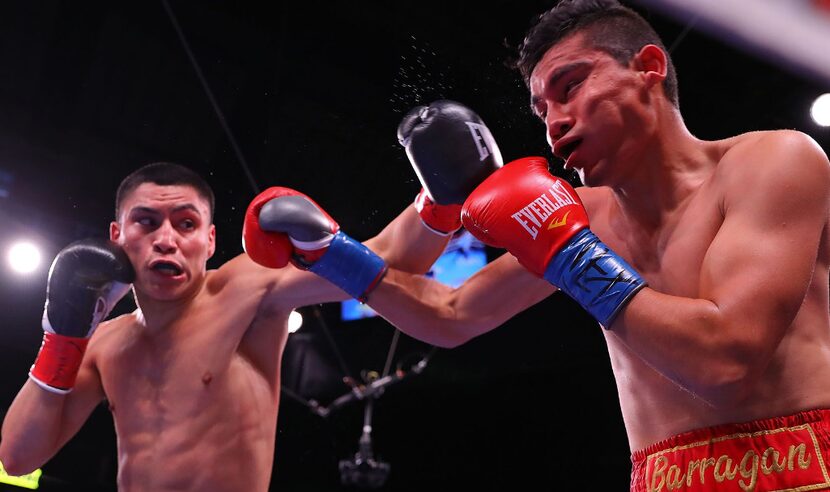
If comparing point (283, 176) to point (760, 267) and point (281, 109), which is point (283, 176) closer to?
point (281, 109)

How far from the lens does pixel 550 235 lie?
4.82 ft

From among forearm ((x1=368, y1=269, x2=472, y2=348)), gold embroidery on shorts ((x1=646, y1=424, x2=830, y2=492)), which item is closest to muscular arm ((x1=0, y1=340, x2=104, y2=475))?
forearm ((x1=368, y1=269, x2=472, y2=348))

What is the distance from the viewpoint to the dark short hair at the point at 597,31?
67.4 inches

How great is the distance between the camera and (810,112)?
4.72 m

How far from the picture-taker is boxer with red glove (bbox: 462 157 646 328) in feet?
4.53

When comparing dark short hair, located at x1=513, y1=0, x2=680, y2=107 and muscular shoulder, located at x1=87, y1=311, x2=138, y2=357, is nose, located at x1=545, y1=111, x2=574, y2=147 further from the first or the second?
muscular shoulder, located at x1=87, y1=311, x2=138, y2=357

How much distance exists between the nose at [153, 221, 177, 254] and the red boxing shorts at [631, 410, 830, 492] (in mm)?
1963

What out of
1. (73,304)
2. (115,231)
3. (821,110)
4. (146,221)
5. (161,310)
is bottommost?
(821,110)

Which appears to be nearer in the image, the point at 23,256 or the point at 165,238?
the point at 165,238

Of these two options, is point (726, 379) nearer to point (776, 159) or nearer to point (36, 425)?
point (776, 159)

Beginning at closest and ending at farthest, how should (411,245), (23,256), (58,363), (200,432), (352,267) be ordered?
(352,267)
(411,245)
(200,432)
(58,363)
(23,256)

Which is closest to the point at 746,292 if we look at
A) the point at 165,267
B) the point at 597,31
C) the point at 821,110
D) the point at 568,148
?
the point at 568,148

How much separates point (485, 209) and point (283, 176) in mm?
4463

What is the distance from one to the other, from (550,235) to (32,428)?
2115 millimetres
